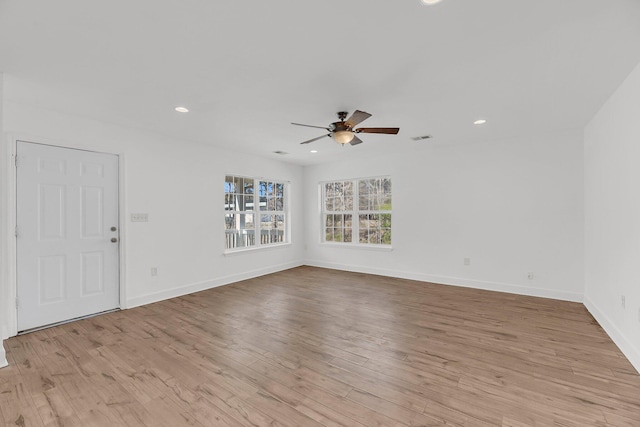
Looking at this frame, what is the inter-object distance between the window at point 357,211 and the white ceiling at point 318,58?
2.49m

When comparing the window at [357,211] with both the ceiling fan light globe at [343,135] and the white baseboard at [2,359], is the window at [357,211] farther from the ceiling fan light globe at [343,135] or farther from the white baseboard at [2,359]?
the white baseboard at [2,359]

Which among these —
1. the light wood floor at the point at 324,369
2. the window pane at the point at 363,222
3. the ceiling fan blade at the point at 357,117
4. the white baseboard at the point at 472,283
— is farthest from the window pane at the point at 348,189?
the ceiling fan blade at the point at 357,117

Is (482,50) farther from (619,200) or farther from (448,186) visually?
(448,186)

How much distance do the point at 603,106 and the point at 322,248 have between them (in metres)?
4.99

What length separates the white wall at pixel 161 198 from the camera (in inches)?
126

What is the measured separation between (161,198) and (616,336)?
550 centimetres

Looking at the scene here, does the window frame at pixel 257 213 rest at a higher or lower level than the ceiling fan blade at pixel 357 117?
lower

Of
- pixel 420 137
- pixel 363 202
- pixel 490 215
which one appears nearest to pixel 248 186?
pixel 363 202

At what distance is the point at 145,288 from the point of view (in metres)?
4.03

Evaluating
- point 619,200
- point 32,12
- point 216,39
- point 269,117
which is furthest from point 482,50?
point 32,12

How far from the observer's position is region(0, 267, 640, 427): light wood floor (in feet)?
5.91

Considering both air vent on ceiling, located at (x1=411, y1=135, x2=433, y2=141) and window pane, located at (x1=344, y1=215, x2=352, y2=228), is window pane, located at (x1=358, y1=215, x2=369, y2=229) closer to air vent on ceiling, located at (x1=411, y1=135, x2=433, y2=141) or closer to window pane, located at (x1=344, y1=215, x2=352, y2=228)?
window pane, located at (x1=344, y1=215, x2=352, y2=228)

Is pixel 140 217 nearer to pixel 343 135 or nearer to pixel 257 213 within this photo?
pixel 257 213

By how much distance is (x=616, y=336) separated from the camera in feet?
8.91
